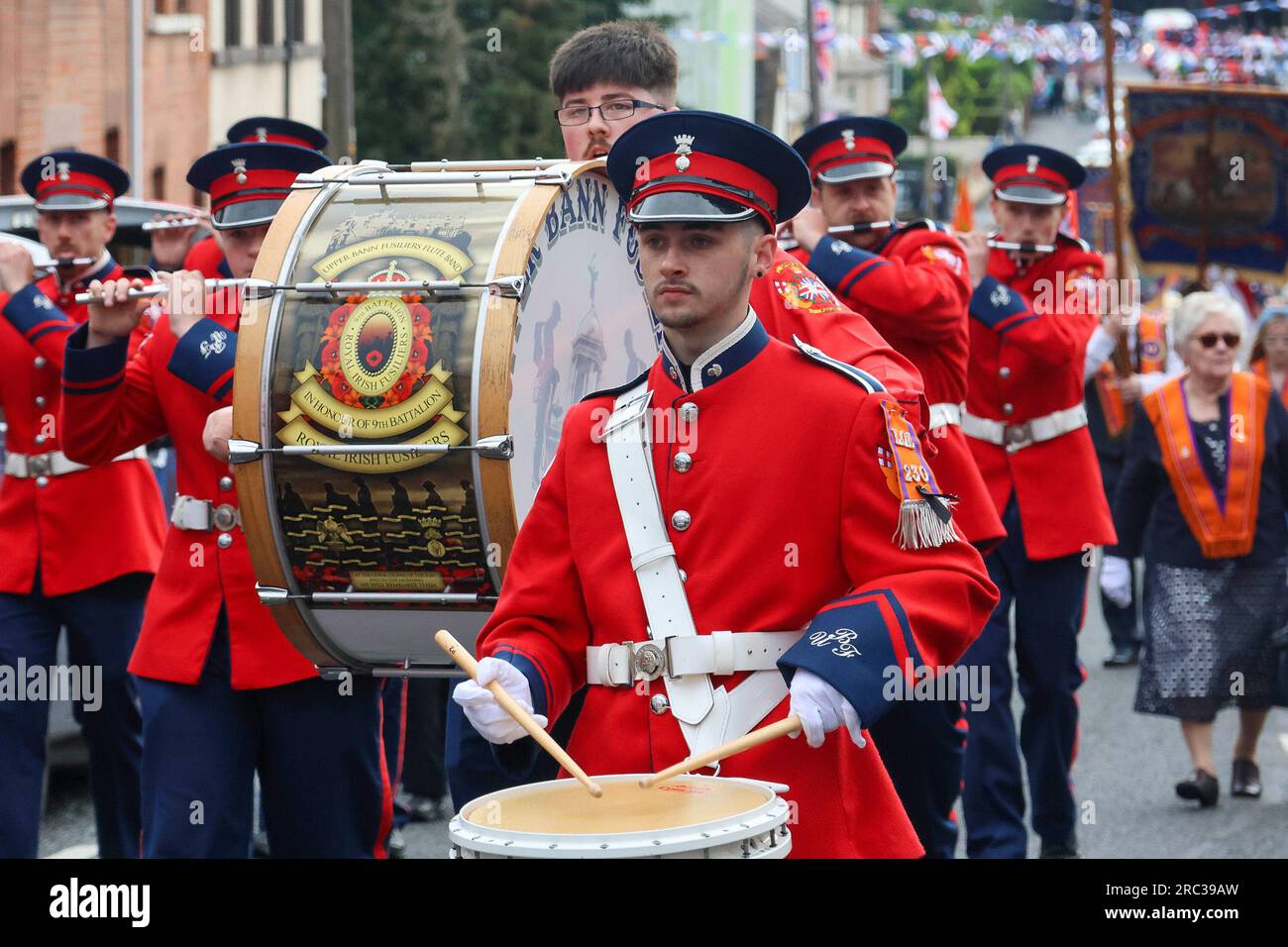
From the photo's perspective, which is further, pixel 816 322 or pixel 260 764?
pixel 260 764

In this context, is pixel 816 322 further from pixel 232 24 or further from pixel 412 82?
pixel 412 82

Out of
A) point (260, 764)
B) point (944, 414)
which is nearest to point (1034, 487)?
point (944, 414)

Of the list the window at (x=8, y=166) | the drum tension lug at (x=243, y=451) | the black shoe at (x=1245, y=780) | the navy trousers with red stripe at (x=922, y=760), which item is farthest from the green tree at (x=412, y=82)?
the drum tension lug at (x=243, y=451)

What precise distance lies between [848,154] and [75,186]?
245 cm

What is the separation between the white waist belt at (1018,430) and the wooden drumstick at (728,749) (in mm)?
4681

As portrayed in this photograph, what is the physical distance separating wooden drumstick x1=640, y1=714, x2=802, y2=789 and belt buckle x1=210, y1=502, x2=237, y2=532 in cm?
234

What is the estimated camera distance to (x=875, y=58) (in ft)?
238

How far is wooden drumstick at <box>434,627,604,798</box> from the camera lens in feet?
12.0

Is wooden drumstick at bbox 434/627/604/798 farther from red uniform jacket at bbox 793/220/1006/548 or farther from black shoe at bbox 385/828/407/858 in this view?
black shoe at bbox 385/828/407/858

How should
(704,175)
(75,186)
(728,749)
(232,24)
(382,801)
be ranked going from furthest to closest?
(232,24)
(75,186)
(382,801)
(704,175)
(728,749)

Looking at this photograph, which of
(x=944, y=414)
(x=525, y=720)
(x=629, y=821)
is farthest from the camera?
A: (x=944, y=414)

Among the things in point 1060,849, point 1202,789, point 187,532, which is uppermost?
point 187,532

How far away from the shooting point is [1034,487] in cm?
822

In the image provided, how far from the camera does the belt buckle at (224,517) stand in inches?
229
